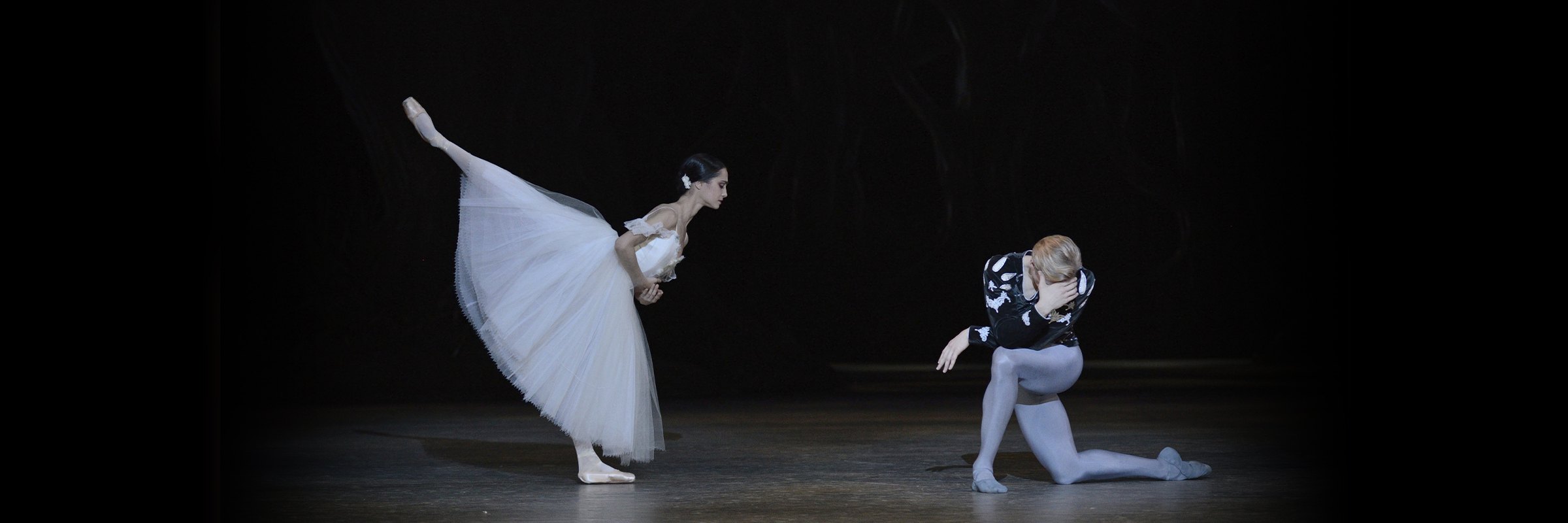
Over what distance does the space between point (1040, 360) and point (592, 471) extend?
1.31m

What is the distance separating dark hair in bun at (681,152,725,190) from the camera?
3914mm

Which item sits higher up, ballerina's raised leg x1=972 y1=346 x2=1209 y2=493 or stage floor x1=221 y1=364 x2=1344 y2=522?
ballerina's raised leg x1=972 y1=346 x2=1209 y2=493

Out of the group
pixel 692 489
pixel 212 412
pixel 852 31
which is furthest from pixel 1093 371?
pixel 212 412

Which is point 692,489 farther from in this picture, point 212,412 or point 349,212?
point 349,212

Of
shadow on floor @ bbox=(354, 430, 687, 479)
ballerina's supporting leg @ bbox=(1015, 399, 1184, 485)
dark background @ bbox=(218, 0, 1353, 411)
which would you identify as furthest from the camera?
dark background @ bbox=(218, 0, 1353, 411)

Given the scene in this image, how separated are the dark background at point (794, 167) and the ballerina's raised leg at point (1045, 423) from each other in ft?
12.2

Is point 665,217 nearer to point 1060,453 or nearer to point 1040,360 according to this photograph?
point 1040,360

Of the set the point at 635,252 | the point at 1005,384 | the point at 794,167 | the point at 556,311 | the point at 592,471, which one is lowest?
the point at 592,471

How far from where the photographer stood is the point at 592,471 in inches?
154

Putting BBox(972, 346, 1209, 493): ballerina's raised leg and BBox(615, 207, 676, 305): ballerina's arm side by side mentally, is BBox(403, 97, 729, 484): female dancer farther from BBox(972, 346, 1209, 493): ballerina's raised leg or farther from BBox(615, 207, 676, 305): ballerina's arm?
BBox(972, 346, 1209, 493): ballerina's raised leg

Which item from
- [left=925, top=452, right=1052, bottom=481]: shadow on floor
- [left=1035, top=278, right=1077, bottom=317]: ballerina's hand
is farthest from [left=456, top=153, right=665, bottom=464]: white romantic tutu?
[left=1035, top=278, right=1077, bottom=317]: ballerina's hand

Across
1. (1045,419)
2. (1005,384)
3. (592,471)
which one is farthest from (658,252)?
(1045,419)

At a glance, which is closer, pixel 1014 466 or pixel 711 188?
pixel 711 188

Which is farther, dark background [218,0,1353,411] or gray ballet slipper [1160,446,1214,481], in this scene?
dark background [218,0,1353,411]
